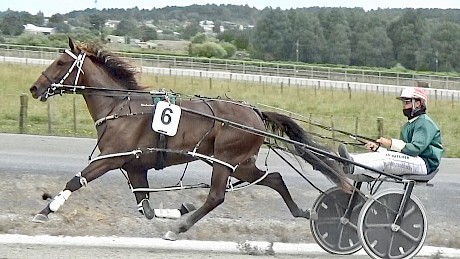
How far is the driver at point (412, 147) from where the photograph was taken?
698cm

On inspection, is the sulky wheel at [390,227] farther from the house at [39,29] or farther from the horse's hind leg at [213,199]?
the house at [39,29]

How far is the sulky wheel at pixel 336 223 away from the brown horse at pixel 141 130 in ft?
0.51

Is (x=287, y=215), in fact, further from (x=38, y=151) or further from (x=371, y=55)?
(x=371, y=55)

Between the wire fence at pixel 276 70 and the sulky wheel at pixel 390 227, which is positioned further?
the wire fence at pixel 276 70

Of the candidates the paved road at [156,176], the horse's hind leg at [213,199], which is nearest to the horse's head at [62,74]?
the paved road at [156,176]

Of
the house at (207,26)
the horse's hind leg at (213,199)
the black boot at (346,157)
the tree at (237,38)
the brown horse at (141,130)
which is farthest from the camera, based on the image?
the house at (207,26)

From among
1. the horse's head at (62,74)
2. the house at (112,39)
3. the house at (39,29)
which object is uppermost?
the house at (39,29)

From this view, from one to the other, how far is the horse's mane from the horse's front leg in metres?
0.96

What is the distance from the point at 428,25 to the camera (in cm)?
5678

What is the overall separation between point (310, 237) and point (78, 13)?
39.1 meters

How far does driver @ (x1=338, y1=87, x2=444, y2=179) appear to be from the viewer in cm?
698

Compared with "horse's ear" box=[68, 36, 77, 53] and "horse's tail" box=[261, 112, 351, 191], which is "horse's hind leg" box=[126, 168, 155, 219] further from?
"horse's tail" box=[261, 112, 351, 191]

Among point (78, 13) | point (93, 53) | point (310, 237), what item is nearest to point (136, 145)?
point (93, 53)

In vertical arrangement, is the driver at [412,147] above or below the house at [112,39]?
below
